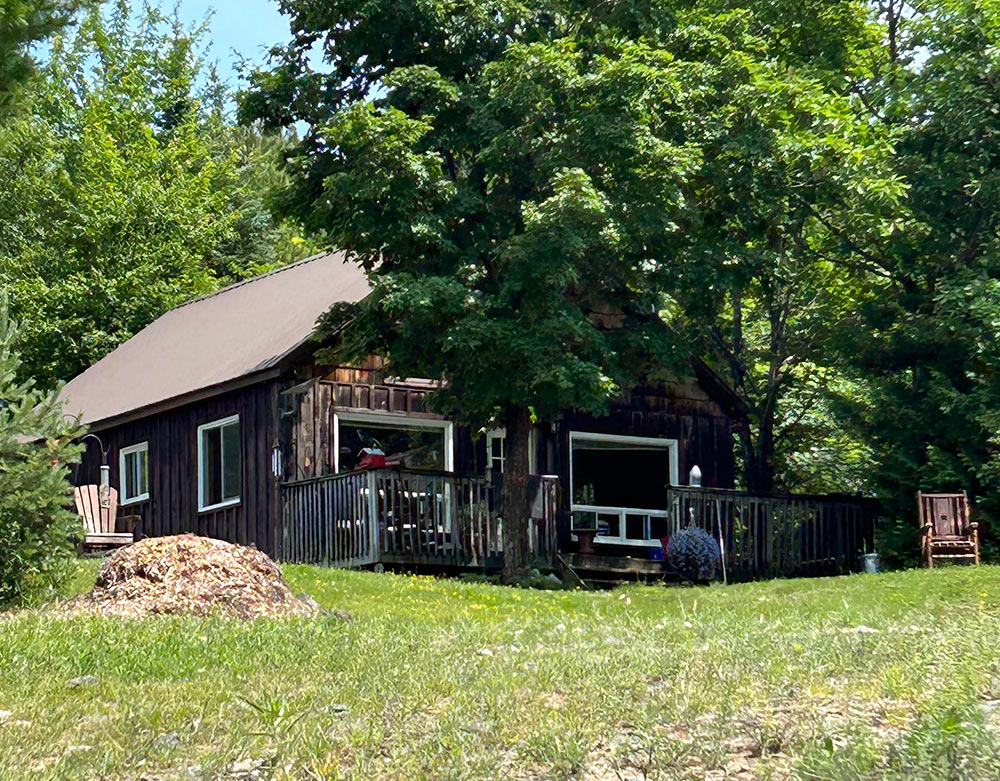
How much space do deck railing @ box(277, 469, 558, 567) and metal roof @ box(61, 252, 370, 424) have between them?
7.57 feet

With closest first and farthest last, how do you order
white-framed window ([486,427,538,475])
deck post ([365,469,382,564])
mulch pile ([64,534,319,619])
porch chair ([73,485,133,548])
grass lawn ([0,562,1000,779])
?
grass lawn ([0,562,1000,779])
mulch pile ([64,534,319,619])
deck post ([365,469,382,564])
porch chair ([73,485,133,548])
white-framed window ([486,427,538,475])

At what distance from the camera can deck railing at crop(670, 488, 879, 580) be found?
24.3 meters

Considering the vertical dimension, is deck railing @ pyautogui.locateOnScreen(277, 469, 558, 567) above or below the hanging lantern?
below

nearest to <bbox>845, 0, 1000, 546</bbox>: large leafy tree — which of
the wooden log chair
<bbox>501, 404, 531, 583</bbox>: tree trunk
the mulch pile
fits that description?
the wooden log chair

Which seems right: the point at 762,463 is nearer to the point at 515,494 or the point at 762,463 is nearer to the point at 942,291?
the point at 942,291

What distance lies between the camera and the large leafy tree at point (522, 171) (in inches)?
790

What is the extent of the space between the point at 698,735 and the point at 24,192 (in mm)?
33539

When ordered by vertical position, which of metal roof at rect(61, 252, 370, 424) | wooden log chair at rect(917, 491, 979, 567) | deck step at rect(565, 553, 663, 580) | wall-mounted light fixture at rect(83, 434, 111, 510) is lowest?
deck step at rect(565, 553, 663, 580)

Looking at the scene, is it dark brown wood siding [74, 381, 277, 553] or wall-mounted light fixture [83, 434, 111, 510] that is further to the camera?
wall-mounted light fixture [83, 434, 111, 510]

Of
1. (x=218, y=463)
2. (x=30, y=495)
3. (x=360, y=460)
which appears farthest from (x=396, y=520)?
(x=30, y=495)

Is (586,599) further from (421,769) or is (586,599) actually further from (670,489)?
(421,769)

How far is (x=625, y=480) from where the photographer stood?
27.4m

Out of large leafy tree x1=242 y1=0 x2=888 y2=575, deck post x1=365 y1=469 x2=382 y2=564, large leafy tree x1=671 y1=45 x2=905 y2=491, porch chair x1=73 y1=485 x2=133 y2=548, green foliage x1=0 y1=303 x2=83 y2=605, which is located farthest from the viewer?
porch chair x1=73 y1=485 x2=133 y2=548

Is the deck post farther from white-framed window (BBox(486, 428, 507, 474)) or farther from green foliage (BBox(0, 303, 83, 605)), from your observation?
green foliage (BBox(0, 303, 83, 605))
